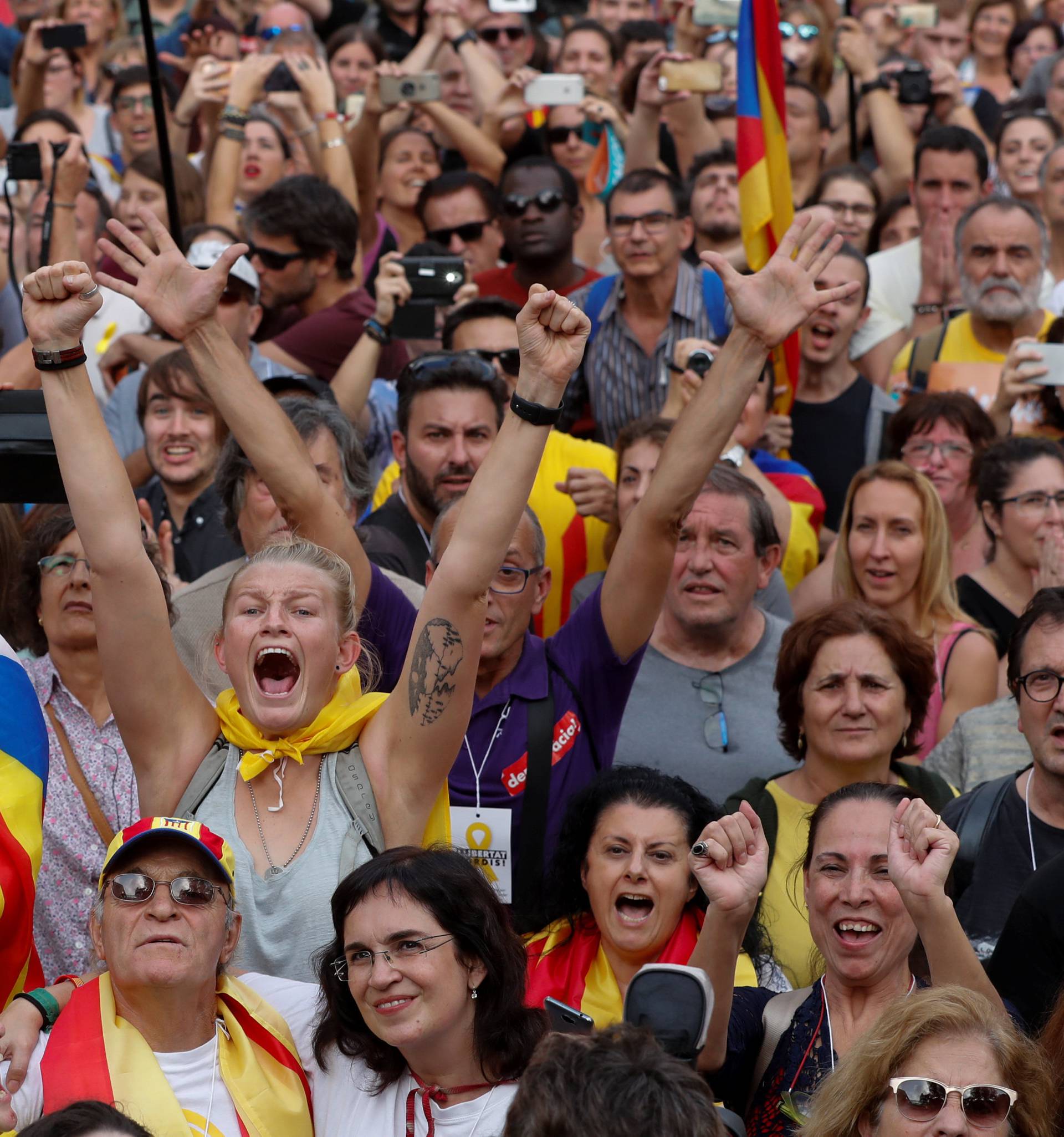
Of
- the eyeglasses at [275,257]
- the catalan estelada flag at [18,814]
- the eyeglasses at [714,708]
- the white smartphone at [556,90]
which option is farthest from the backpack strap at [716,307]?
the catalan estelada flag at [18,814]

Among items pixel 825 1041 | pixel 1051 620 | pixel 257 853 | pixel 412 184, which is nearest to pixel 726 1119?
pixel 825 1041

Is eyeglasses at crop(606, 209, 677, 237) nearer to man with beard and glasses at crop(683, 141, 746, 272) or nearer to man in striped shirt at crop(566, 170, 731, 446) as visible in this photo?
man in striped shirt at crop(566, 170, 731, 446)

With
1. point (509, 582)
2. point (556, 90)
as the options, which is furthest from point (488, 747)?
point (556, 90)

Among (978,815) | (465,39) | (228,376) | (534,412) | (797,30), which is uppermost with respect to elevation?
(797,30)

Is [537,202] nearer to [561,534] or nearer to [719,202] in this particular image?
[719,202]

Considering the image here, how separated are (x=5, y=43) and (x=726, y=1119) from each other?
30.7 ft

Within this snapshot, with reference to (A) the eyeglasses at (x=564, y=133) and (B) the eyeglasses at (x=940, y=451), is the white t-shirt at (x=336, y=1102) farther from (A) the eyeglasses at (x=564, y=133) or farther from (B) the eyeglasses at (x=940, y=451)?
(A) the eyeglasses at (x=564, y=133)

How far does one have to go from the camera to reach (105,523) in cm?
343

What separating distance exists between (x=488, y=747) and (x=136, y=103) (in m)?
5.77

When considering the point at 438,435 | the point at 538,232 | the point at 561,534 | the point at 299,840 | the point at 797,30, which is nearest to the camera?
the point at 299,840

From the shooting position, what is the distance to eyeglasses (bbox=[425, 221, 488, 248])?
7.44 m

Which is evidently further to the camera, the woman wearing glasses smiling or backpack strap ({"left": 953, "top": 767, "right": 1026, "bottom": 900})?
backpack strap ({"left": 953, "top": 767, "right": 1026, "bottom": 900})

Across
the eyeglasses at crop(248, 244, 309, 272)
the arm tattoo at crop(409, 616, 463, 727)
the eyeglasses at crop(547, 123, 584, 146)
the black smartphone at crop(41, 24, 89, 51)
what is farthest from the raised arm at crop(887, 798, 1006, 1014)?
the black smartphone at crop(41, 24, 89, 51)

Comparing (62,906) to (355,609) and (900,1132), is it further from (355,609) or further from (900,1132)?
(900,1132)
